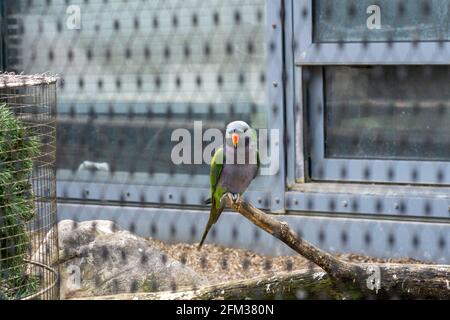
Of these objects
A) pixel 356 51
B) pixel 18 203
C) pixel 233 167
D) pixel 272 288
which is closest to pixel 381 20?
pixel 356 51

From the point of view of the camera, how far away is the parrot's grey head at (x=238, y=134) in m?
4.24

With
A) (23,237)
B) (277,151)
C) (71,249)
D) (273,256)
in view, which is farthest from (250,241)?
(23,237)

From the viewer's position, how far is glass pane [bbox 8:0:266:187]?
220 inches

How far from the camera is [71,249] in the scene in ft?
17.5

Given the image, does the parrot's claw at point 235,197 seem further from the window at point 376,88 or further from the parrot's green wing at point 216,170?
the window at point 376,88

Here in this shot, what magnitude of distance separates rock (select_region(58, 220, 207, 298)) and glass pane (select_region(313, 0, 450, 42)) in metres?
1.40

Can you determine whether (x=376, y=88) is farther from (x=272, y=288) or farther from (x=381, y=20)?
(x=272, y=288)

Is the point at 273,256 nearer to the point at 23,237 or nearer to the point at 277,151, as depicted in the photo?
the point at 277,151

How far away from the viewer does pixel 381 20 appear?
5297 millimetres

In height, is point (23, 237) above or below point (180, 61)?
below

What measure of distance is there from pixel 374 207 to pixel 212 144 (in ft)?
3.11
